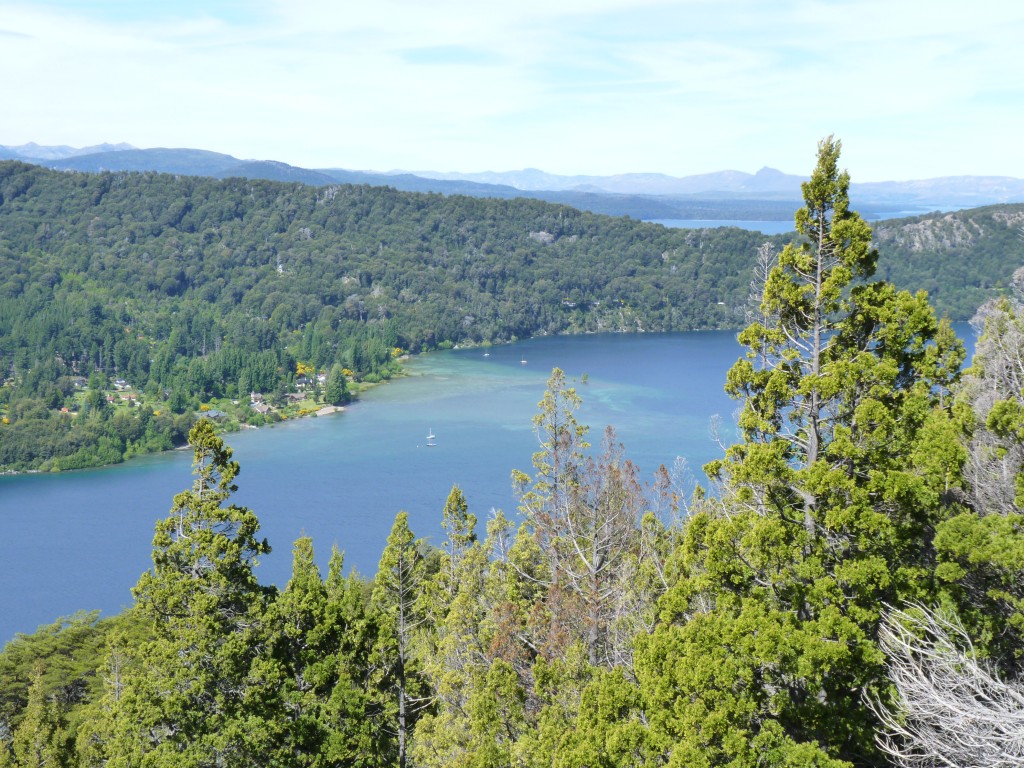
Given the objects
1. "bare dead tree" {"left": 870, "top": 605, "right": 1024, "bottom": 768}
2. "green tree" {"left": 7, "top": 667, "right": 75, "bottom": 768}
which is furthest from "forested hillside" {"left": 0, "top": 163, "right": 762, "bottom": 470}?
"bare dead tree" {"left": 870, "top": 605, "right": 1024, "bottom": 768}

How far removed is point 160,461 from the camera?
56656 millimetres

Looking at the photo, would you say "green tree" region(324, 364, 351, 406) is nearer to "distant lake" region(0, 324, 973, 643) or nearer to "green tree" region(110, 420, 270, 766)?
"distant lake" region(0, 324, 973, 643)

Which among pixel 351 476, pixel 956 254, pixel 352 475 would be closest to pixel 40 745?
pixel 351 476

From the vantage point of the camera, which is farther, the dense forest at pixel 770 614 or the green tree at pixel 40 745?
the green tree at pixel 40 745

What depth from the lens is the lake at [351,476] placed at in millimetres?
37438

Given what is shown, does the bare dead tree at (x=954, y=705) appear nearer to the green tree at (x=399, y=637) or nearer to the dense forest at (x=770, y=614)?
the dense forest at (x=770, y=614)

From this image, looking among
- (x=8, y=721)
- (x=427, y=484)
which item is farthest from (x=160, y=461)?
(x=8, y=721)

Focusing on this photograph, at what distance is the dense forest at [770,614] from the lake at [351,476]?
23906 millimetres

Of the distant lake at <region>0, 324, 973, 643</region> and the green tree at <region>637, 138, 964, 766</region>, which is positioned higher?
the green tree at <region>637, 138, 964, 766</region>

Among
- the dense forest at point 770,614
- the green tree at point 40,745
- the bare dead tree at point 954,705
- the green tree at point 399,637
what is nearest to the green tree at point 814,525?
the dense forest at point 770,614

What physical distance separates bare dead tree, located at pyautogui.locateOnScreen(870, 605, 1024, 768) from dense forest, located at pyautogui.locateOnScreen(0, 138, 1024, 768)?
29 mm

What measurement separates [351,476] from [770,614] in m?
43.1

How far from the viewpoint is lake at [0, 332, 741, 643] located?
123 ft

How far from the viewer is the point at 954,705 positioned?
525 cm
